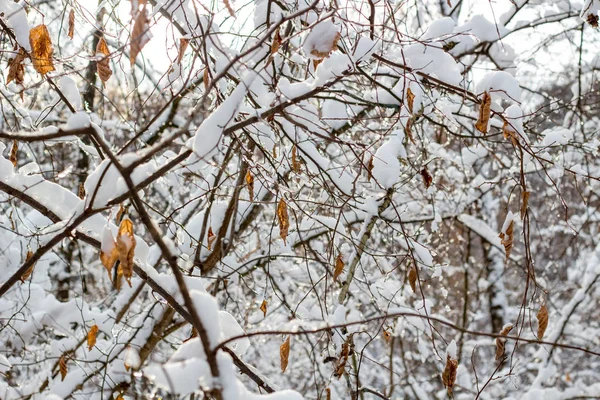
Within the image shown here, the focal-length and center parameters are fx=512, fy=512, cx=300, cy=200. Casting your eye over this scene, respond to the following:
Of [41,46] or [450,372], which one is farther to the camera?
[450,372]

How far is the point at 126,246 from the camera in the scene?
37.5 inches

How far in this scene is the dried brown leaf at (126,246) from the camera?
95cm

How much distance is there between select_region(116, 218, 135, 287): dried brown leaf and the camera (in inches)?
37.4

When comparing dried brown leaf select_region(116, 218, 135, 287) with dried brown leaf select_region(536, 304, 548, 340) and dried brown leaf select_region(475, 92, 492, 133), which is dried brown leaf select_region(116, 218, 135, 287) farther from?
dried brown leaf select_region(536, 304, 548, 340)

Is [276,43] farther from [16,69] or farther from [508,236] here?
[508,236]

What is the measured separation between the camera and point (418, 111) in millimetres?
2045

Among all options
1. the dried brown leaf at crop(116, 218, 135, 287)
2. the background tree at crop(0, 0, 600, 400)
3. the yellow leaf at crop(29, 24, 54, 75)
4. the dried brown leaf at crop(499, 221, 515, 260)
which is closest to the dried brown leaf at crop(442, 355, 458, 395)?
the background tree at crop(0, 0, 600, 400)

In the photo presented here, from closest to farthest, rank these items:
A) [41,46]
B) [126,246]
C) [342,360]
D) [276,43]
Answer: [126,246] → [276,43] → [41,46] → [342,360]

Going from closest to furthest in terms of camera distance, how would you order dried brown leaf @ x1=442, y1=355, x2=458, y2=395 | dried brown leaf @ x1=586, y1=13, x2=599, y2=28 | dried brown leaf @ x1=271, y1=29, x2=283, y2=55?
dried brown leaf @ x1=271, y1=29, x2=283, y2=55 < dried brown leaf @ x1=442, y1=355, x2=458, y2=395 < dried brown leaf @ x1=586, y1=13, x2=599, y2=28

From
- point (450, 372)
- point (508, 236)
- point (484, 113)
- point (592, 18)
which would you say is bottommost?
point (450, 372)

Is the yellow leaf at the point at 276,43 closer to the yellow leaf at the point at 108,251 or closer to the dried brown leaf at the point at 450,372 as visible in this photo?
the yellow leaf at the point at 108,251

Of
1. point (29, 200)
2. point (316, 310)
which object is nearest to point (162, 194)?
point (316, 310)

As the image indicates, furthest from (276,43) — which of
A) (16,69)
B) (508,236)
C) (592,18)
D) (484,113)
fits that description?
(592,18)

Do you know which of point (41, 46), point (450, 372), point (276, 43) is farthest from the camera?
point (450, 372)
